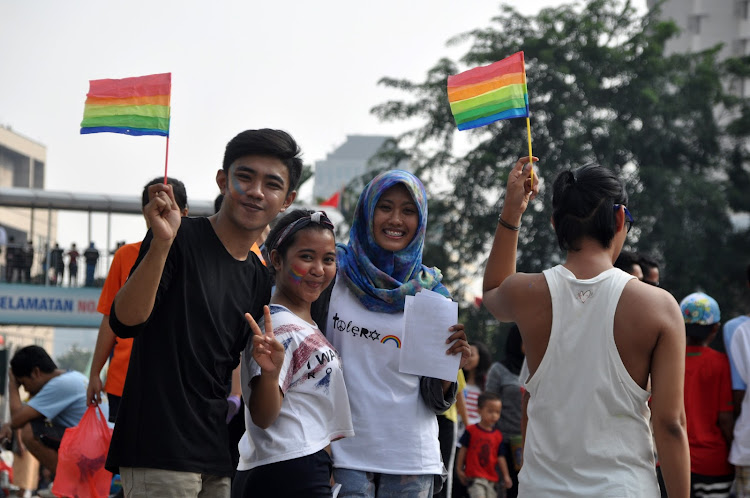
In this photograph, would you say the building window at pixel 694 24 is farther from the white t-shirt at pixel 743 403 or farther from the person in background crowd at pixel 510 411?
the white t-shirt at pixel 743 403

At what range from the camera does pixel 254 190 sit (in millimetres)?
3662

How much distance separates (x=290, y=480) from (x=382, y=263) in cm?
97

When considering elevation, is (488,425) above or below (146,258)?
below

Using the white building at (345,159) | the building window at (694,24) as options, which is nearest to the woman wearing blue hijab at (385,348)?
the building window at (694,24)

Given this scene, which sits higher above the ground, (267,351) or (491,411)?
(267,351)

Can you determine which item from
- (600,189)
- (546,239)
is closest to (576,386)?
(600,189)

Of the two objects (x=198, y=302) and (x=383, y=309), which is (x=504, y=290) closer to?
(x=383, y=309)

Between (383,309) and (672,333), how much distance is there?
1172mm

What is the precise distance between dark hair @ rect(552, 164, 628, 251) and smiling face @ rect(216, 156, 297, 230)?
994 millimetres

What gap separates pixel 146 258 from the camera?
127 inches

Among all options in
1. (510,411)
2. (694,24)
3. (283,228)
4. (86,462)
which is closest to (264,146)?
(283,228)

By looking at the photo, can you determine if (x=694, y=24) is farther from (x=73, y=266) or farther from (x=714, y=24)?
(x=73, y=266)

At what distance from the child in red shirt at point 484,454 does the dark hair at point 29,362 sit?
345 centimetres

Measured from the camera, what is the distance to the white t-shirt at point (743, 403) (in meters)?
6.39
